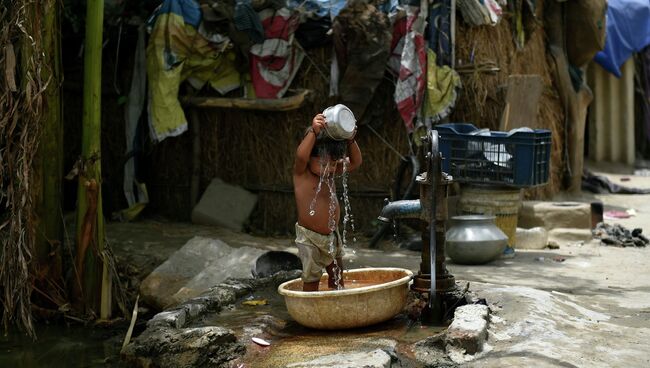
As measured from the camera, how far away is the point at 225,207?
10414 millimetres

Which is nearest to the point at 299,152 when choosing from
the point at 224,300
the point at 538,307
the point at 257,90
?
the point at 224,300

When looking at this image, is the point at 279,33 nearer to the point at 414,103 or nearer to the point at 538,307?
the point at 414,103

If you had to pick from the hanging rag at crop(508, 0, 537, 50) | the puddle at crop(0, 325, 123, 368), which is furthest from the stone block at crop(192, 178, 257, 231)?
the hanging rag at crop(508, 0, 537, 50)

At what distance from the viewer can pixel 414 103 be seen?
30.7 ft

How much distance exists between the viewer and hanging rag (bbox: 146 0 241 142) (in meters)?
9.83

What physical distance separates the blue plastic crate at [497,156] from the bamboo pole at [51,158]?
3.60 m

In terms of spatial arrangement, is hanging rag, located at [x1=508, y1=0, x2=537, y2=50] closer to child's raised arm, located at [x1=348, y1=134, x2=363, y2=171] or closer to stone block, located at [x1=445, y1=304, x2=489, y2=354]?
child's raised arm, located at [x1=348, y1=134, x2=363, y2=171]

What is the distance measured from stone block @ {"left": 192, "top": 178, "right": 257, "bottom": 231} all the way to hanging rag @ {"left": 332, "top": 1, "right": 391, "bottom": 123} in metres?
1.79

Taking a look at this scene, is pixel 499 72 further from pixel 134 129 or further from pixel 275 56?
pixel 134 129

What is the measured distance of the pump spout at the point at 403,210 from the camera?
18.8 feet

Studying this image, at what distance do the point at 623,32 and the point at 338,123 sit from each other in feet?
33.5

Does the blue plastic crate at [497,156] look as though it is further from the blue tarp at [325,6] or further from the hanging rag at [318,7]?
the hanging rag at [318,7]

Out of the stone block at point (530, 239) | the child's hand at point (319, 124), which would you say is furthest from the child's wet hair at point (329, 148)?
the stone block at point (530, 239)

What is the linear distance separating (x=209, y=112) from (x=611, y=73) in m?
7.27
